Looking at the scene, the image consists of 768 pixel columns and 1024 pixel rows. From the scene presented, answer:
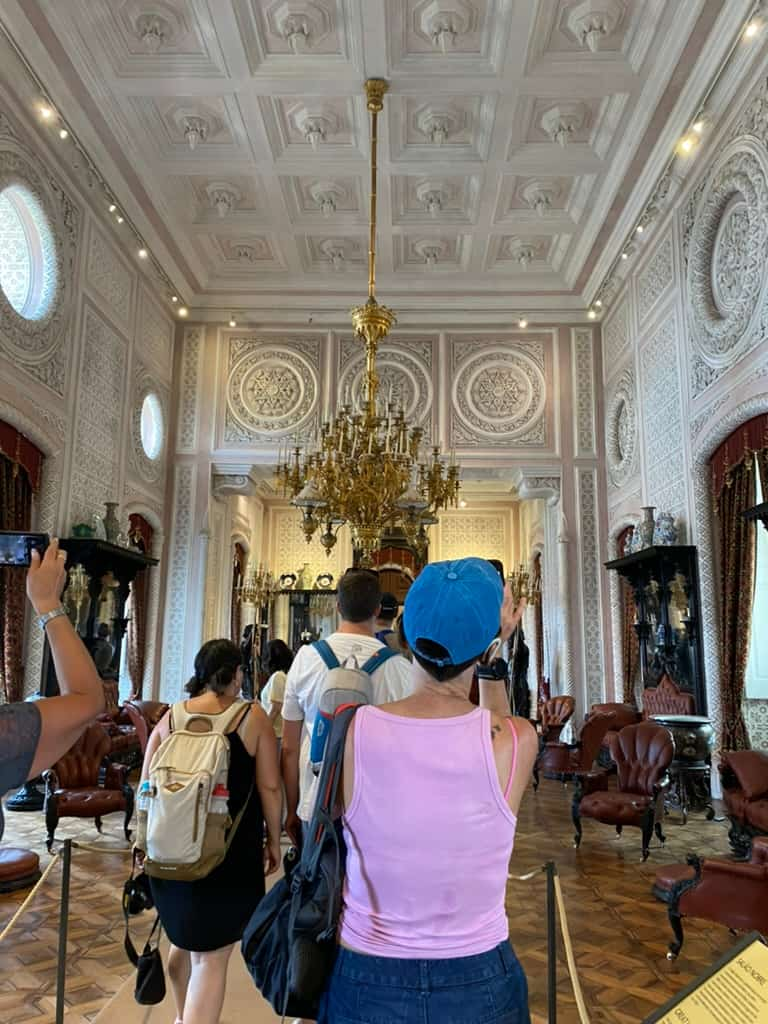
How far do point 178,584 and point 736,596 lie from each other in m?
7.85

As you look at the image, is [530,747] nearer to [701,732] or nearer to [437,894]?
[437,894]

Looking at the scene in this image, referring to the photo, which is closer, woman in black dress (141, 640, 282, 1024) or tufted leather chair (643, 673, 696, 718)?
woman in black dress (141, 640, 282, 1024)

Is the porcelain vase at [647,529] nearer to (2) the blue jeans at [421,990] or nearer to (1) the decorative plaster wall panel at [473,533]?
(1) the decorative plaster wall panel at [473,533]

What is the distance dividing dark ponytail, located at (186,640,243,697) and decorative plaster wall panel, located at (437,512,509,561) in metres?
13.9

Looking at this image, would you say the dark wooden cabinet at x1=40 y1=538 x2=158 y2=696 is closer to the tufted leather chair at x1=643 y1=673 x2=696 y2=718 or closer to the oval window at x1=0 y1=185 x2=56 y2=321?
the oval window at x1=0 y1=185 x2=56 y2=321

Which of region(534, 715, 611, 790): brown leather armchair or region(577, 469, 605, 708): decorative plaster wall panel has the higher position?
region(577, 469, 605, 708): decorative plaster wall panel

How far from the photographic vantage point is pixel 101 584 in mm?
8828

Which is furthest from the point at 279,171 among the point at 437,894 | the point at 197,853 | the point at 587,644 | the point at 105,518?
the point at 437,894

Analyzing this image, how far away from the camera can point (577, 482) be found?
11.6 meters

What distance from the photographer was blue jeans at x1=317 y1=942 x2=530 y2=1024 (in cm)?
112

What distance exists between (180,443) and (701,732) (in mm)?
8537

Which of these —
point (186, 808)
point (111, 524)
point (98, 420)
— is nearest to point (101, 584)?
point (111, 524)

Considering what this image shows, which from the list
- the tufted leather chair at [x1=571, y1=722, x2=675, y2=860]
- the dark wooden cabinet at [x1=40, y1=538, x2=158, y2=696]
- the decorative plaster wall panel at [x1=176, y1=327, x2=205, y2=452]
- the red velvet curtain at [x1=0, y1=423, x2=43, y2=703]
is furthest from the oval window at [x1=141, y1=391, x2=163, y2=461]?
the tufted leather chair at [x1=571, y1=722, x2=675, y2=860]

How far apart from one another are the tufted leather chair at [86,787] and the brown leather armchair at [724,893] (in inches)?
149
